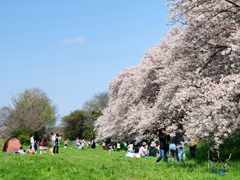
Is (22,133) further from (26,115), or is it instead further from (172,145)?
(172,145)

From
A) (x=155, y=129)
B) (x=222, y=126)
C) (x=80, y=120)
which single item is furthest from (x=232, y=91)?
(x=80, y=120)

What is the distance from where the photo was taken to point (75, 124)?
109938 mm

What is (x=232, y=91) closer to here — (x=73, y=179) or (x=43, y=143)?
(x=73, y=179)

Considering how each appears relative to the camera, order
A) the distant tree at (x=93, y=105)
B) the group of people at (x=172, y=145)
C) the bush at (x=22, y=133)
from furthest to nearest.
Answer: the distant tree at (x=93, y=105) < the bush at (x=22, y=133) < the group of people at (x=172, y=145)

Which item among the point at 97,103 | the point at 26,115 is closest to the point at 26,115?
the point at 26,115

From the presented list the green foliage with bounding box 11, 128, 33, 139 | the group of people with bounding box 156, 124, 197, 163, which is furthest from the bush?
the group of people with bounding box 156, 124, 197, 163

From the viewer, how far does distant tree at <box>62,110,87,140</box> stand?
348ft

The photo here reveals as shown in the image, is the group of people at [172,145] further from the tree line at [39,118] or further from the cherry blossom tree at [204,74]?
the tree line at [39,118]

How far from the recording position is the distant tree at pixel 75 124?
106062mm

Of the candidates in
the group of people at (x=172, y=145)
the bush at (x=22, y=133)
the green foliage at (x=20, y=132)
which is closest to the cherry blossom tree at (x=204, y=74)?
the group of people at (x=172, y=145)

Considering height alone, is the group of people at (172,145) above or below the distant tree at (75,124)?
below

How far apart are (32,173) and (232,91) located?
801cm

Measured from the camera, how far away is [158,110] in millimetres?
30484

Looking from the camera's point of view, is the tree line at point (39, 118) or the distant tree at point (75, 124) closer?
the tree line at point (39, 118)
